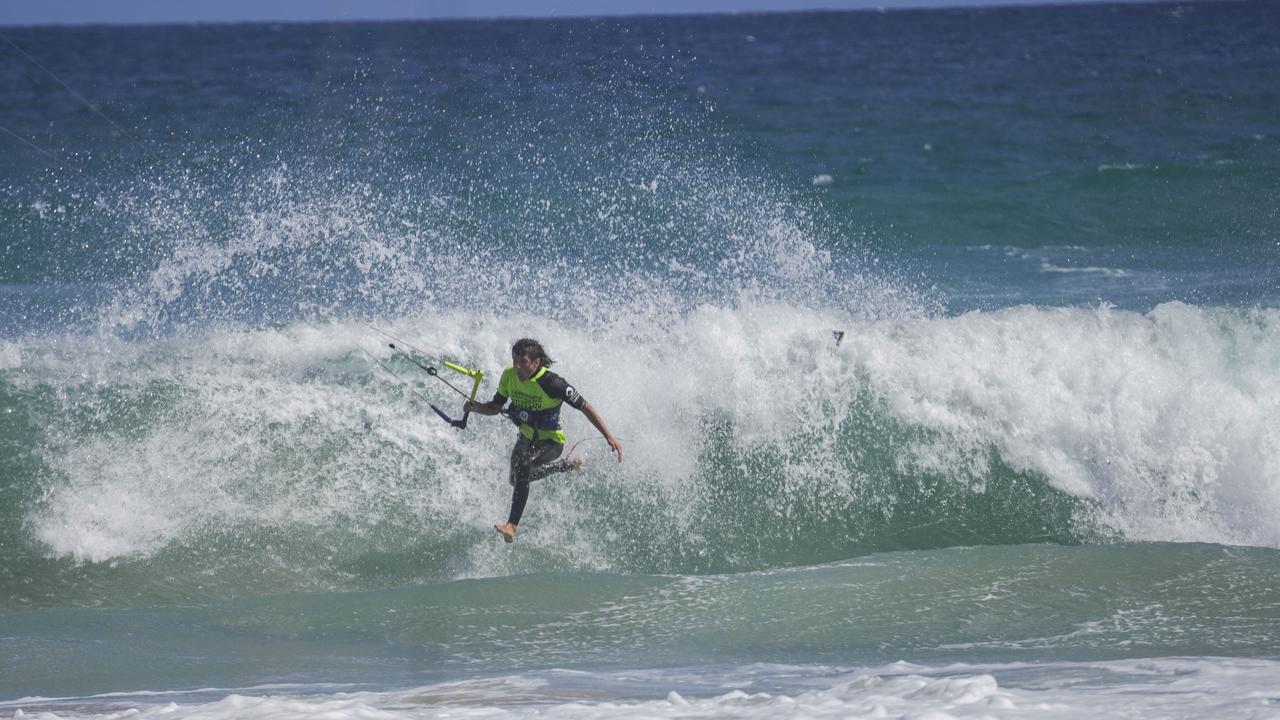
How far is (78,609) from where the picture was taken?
27.6ft

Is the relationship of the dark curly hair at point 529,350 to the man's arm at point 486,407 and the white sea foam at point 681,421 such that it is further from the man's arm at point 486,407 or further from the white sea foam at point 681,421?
the white sea foam at point 681,421

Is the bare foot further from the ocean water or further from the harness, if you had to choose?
the harness

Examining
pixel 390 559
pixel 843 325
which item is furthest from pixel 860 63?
pixel 390 559

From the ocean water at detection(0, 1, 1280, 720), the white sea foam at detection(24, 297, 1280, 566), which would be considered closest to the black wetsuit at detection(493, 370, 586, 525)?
the ocean water at detection(0, 1, 1280, 720)

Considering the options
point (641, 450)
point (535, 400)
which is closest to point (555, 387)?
point (535, 400)

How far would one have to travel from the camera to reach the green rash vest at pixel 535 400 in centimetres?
816

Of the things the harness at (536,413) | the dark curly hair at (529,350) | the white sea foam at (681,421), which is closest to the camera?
the dark curly hair at (529,350)

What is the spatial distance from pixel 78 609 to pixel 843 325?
659 cm

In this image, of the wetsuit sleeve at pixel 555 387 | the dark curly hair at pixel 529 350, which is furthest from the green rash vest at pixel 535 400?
the dark curly hair at pixel 529 350

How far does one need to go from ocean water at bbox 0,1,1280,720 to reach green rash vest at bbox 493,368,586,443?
3.57 feet

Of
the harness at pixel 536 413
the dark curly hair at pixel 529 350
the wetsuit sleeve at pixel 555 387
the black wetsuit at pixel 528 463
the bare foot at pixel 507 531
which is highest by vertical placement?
the dark curly hair at pixel 529 350

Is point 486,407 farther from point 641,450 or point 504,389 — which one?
point 641,450

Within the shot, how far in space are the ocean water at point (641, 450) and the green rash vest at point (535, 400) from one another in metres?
1.09

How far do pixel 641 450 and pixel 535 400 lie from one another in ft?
6.01
